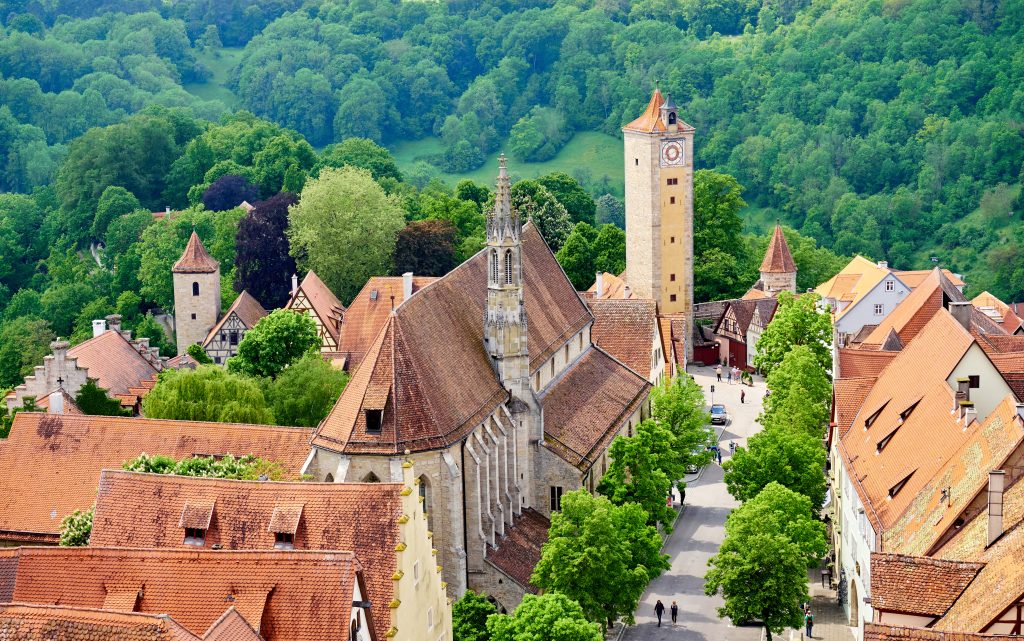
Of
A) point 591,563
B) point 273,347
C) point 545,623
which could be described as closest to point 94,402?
point 273,347

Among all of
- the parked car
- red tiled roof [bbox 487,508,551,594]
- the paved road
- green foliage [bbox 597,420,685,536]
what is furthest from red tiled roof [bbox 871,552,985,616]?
the parked car

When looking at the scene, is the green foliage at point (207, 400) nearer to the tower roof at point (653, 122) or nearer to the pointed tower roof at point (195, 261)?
the pointed tower roof at point (195, 261)

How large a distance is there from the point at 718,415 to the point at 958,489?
1788 inches

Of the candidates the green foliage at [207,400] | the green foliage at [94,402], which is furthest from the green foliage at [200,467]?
the green foliage at [94,402]

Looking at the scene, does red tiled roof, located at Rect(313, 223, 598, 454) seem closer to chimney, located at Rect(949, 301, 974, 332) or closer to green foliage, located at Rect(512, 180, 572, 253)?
chimney, located at Rect(949, 301, 974, 332)

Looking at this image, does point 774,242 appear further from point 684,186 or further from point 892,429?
point 892,429

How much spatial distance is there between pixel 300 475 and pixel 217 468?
9.28ft

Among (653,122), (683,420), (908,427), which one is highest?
(653,122)

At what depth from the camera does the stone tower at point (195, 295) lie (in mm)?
115125

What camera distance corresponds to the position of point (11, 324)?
128125 millimetres

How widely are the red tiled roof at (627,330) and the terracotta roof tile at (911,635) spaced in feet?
160

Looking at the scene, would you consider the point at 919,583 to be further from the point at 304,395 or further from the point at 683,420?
the point at 304,395

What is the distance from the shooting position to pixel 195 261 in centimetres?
11544

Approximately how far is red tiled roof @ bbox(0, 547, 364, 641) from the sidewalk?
1986 centimetres
